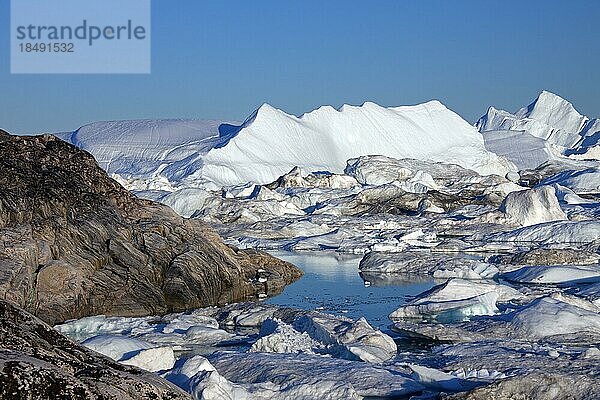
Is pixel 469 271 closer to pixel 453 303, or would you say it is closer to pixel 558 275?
pixel 558 275

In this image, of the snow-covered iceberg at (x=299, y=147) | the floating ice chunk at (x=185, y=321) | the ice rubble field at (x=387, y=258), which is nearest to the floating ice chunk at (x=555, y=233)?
the ice rubble field at (x=387, y=258)

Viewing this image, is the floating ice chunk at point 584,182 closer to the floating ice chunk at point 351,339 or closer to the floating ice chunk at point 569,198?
the floating ice chunk at point 569,198

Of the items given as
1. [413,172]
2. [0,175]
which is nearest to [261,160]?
[413,172]

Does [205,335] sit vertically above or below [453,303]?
below

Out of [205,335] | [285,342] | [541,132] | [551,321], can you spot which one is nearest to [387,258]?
[551,321]

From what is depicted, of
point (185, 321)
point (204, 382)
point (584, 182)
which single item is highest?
point (204, 382)

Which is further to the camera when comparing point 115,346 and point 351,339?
point 351,339
